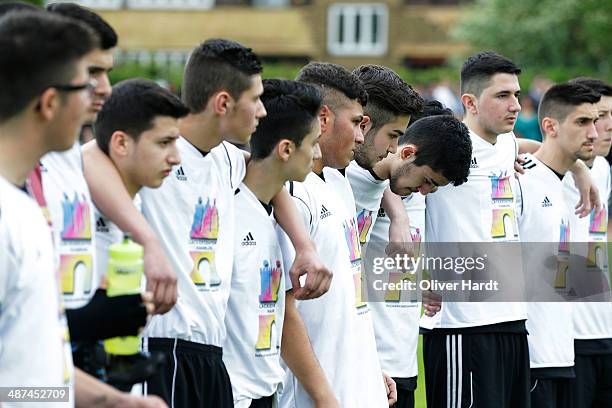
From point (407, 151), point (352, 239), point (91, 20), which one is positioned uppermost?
point (91, 20)

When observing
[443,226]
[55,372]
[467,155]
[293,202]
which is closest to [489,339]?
[443,226]

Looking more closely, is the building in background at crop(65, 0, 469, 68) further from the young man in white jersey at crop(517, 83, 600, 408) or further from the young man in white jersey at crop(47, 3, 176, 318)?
the young man in white jersey at crop(47, 3, 176, 318)

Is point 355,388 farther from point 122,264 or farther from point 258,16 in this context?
point 258,16

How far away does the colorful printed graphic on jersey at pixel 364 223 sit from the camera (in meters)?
6.35

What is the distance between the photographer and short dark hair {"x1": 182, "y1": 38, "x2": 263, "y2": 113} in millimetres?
4988

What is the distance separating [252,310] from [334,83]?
4.26ft

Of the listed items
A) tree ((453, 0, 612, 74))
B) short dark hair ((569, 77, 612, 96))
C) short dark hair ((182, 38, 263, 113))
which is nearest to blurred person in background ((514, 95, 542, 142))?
tree ((453, 0, 612, 74))

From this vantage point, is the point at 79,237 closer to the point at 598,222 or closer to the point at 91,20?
the point at 91,20

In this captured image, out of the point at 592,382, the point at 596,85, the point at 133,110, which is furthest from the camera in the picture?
the point at 596,85

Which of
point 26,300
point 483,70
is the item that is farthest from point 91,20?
point 483,70

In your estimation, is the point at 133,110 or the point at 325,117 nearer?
the point at 133,110

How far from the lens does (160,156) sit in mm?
4465

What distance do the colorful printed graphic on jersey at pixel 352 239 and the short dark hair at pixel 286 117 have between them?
682 millimetres

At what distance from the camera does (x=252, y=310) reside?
5246 mm
